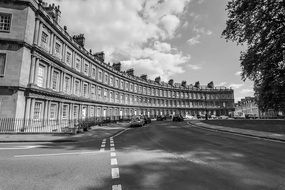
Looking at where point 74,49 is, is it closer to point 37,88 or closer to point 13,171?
point 37,88

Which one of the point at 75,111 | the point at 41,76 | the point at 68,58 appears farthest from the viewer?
the point at 75,111

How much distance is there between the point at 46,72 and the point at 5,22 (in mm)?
6381

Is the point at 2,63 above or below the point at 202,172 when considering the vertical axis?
above

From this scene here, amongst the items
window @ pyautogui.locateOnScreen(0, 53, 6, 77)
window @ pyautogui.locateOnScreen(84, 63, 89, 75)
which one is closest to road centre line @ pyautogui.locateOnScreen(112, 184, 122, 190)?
window @ pyautogui.locateOnScreen(0, 53, 6, 77)

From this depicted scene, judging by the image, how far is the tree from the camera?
14992mm

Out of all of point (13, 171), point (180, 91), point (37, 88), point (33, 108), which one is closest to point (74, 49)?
point (37, 88)

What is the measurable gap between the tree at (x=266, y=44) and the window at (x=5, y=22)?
77.8 feet

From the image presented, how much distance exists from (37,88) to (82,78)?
1111cm

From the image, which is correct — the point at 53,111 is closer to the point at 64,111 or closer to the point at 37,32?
the point at 64,111

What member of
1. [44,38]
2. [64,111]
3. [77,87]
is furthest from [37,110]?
[77,87]

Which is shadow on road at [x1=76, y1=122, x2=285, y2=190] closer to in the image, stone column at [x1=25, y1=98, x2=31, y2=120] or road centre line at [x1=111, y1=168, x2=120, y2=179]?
road centre line at [x1=111, y1=168, x2=120, y2=179]

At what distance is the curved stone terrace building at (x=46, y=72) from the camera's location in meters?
16.5

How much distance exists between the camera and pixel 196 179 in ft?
15.0

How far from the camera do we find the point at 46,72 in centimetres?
2048
